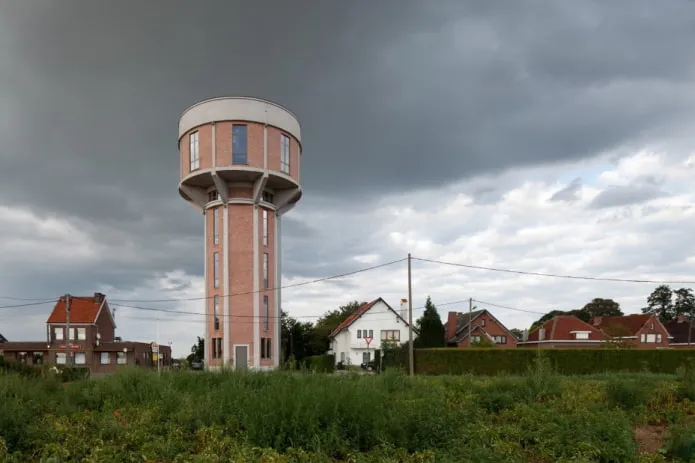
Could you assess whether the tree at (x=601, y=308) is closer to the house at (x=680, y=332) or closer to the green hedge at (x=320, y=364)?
the house at (x=680, y=332)

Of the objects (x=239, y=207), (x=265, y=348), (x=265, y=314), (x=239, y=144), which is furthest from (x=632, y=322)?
(x=239, y=144)

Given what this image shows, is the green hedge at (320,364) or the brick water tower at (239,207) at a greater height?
the brick water tower at (239,207)

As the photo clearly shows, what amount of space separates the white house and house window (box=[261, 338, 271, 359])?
15140 mm

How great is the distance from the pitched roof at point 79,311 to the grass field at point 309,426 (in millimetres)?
48446

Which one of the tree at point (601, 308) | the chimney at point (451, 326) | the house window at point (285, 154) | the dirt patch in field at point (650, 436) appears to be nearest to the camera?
the dirt patch in field at point (650, 436)

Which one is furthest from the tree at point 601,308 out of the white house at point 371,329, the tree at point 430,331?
the tree at point 430,331

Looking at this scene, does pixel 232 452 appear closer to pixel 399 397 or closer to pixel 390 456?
pixel 390 456

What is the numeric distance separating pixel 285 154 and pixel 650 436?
→ 29.9 meters

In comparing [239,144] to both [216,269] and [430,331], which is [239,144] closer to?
[216,269]

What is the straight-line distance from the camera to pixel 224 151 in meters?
33.7

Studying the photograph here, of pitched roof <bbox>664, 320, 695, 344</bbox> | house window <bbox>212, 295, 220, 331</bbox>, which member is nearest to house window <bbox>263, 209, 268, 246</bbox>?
house window <bbox>212, 295, 220, 331</bbox>

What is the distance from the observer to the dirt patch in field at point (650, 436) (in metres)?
8.52

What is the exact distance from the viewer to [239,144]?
112 ft

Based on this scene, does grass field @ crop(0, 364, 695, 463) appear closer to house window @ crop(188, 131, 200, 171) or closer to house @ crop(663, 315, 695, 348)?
house window @ crop(188, 131, 200, 171)
